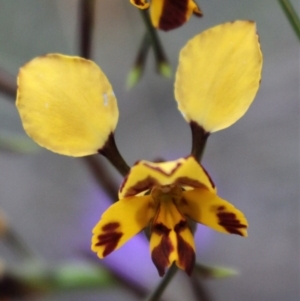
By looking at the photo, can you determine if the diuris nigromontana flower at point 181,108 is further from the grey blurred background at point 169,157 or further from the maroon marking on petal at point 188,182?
the grey blurred background at point 169,157

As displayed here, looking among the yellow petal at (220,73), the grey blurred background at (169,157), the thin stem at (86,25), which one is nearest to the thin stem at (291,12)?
the yellow petal at (220,73)

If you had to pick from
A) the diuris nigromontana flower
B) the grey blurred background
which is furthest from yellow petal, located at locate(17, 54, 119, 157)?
the grey blurred background

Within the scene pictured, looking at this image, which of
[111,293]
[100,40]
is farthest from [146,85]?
[111,293]

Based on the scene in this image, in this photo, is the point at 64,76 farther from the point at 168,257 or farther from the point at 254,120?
the point at 254,120

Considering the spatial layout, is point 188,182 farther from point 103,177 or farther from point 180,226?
point 103,177

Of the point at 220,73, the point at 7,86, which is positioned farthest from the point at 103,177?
the point at 220,73

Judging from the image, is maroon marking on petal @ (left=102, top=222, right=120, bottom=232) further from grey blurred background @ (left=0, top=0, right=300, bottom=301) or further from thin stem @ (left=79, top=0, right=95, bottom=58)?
grey blurred background @ (left=0, top=0, right=300, bottom=301)
